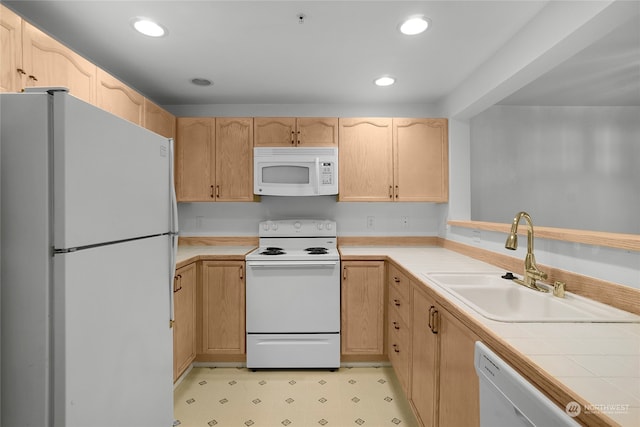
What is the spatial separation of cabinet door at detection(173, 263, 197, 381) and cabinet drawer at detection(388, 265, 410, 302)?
1.51 meters

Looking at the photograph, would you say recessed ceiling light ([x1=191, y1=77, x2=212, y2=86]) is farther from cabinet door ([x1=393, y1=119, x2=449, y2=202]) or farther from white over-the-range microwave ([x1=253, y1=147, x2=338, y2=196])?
cabinet door ([x1=393, y1=119, x2=449, y2=202])

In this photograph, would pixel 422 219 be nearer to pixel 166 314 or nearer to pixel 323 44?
pixel 323 44

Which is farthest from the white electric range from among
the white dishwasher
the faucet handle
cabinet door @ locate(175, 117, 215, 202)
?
the white dishwasher

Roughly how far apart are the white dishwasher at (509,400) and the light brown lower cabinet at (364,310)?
1.48 m

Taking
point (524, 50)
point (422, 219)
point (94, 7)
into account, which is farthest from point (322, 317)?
point (94, 7)

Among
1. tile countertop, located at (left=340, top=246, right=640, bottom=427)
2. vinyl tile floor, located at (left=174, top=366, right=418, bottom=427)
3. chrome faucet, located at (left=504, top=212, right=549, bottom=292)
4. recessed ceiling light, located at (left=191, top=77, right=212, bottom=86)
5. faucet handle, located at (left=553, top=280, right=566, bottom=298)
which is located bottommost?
vinyl tile floor, located at (left=174, top=366, right=418, bottom=427)

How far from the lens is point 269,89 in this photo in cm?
251

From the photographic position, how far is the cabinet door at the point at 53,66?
130 centimetres

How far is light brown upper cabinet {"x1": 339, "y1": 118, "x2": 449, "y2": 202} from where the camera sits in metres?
2.68

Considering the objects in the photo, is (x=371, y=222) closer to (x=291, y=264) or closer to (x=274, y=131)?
(x=291, y=264)

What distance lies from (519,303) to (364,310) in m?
1.21

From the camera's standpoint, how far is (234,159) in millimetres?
2662

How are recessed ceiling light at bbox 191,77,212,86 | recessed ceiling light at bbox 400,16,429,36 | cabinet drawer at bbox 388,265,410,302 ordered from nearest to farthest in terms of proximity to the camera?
1. recessed ceiling light at bbox 400,16,429,36
2. cabinet drawer at bbox 388,265,410,302
3. recessed ceiling light at bbox 191,77,212,86

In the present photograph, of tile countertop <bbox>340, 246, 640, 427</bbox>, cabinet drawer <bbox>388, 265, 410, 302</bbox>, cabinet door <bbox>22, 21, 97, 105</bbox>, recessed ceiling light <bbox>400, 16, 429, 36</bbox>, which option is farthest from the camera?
cabinet drawer <bbox>388, 265, 410, 302</bbox>
